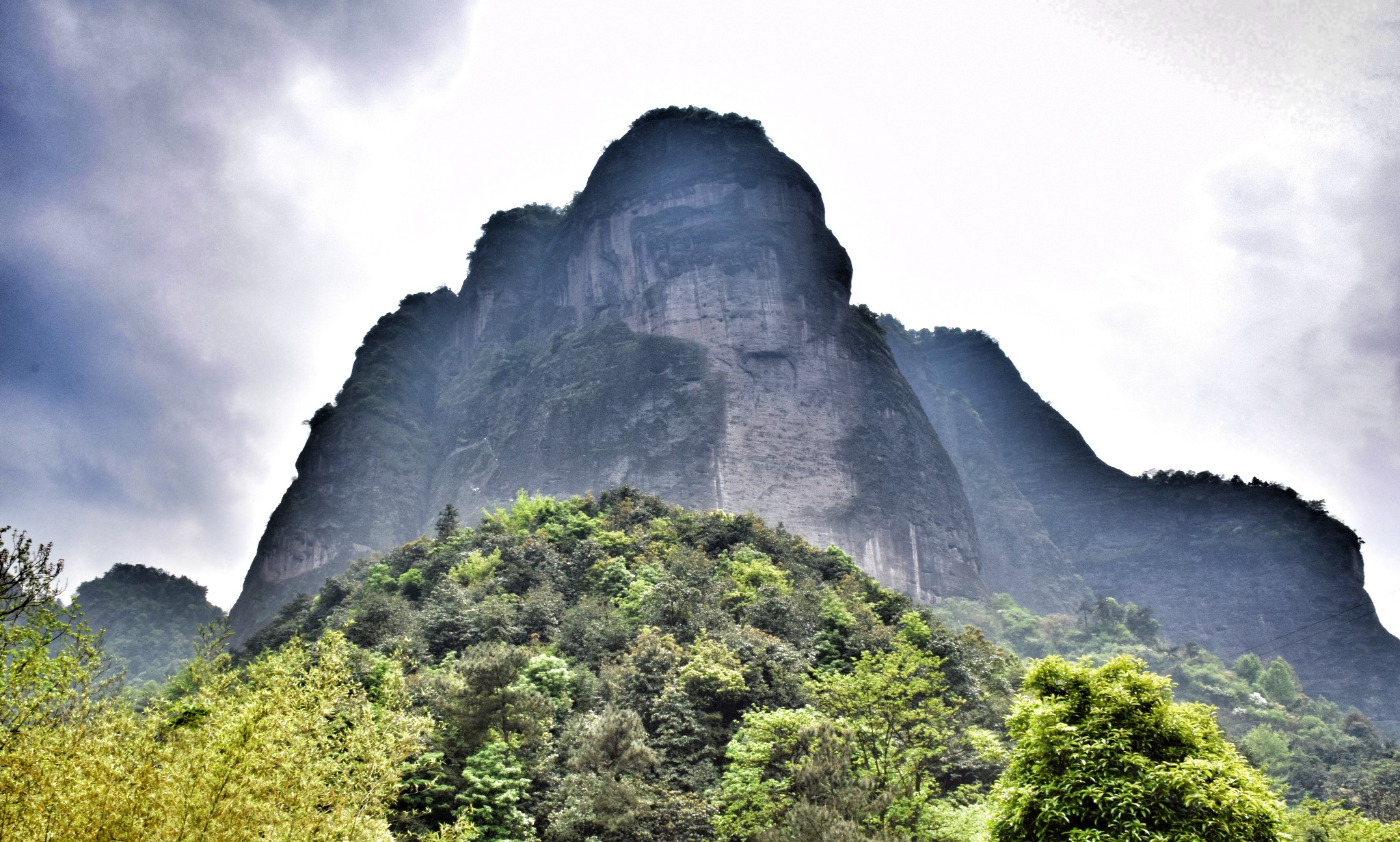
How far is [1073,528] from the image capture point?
93125 millimetres

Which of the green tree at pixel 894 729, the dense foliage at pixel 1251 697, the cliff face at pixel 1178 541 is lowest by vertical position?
the green tree at pixel 894 729

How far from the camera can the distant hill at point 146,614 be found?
7269 centimetres

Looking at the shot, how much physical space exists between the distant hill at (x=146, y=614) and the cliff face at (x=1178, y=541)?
244 feet

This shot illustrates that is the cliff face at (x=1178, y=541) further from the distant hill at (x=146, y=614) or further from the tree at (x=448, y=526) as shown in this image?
the distant hill at (x=146, y=614)

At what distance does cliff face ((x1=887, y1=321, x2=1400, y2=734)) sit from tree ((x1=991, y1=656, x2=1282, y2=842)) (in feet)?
243

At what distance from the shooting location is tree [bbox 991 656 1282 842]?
10.3m

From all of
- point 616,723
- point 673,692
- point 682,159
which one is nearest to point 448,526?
point 673,692

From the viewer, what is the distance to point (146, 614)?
7900cm

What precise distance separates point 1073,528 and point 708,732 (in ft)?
270

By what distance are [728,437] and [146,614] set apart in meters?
57.5

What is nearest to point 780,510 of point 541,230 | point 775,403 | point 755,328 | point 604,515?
point 775,403

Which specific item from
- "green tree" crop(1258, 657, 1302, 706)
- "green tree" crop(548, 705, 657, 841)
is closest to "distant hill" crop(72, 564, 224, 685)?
"green tree" crop(548, 705, 657, 841)

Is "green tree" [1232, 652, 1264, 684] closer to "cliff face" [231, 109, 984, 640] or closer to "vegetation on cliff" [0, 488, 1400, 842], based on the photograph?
"cliff face" [231, 109, 984, 640]

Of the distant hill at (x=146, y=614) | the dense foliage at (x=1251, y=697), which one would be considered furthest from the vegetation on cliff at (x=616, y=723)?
the distant hill at (x=146, y=614)
